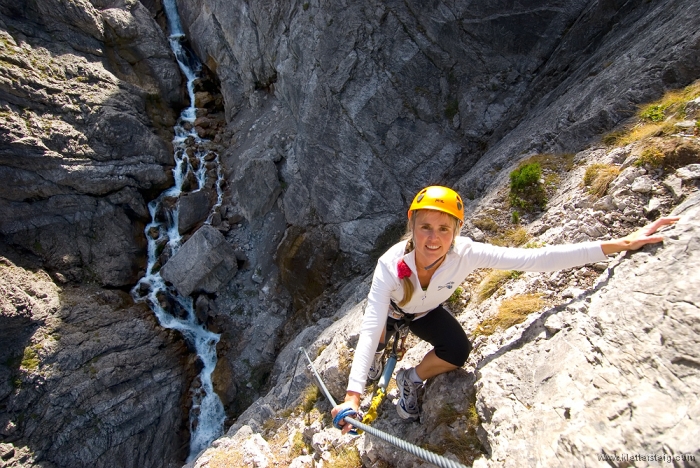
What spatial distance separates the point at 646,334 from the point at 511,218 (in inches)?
214

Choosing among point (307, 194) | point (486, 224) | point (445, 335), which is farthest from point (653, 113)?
point (307, 194)

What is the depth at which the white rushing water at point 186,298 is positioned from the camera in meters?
16.0

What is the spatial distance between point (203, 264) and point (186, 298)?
2.47 metres

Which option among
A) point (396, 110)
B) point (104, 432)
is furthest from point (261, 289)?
point (396, 110)

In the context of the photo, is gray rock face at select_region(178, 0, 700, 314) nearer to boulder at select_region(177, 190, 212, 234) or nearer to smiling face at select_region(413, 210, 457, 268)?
boulder at select_region(177, 190, 212, 234)

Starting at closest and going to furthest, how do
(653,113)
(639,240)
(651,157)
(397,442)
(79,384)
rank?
(397,442)
(639,240)
(651,157)
(653,113)
(79,384)

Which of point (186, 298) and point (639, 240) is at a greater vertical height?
point (186, 298)

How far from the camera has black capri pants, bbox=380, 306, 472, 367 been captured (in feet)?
15.0

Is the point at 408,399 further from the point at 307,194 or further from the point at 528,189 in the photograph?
the point at 307,194

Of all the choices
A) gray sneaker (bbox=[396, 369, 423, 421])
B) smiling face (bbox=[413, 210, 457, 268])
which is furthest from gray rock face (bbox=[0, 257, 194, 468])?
smiling face (bbox=[413, 210, 457, 268])

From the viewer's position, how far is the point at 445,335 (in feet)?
15.0

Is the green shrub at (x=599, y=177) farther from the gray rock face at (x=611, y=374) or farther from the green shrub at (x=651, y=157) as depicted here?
the gray rock face at (x=611, y=374)

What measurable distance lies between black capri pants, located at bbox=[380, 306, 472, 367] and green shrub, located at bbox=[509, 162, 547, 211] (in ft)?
16.2

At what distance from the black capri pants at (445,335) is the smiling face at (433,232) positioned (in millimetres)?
1106
